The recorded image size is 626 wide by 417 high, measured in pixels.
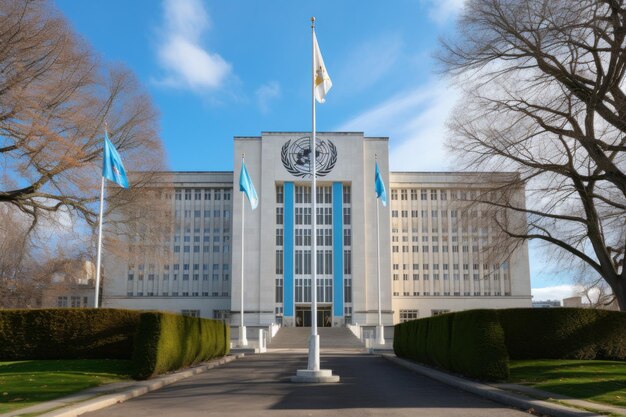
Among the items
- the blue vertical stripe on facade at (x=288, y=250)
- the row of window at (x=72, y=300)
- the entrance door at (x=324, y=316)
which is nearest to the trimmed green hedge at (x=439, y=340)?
the blue vertical stripe on facade at (x=288, y=250)

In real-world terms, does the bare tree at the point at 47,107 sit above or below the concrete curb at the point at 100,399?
above

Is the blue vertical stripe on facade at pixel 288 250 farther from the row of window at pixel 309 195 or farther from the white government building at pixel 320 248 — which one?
the row of window at pixel 309 195

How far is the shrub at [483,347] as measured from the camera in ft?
49.4

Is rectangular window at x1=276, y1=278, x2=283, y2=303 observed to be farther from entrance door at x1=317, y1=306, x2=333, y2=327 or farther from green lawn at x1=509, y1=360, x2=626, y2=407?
green lawn at x1=509, y1=360, x2=626, y2=407

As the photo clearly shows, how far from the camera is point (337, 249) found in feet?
237

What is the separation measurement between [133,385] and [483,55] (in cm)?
1477

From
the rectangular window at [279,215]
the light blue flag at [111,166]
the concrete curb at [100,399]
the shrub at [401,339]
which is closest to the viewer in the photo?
the concrete curb at [100,399]

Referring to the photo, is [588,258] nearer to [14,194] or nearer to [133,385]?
[133,385]

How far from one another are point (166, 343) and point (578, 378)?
1112 centimetres

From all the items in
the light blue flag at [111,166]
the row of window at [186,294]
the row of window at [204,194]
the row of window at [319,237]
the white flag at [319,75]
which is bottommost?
the row of window at [186,294]

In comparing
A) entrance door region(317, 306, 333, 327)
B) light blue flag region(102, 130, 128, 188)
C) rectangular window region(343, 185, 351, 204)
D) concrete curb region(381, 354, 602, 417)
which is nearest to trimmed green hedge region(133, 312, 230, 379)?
light blue flag region(102, 130, 128, 188)

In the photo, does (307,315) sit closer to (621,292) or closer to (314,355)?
(621,292)

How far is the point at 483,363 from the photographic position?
15.2 m

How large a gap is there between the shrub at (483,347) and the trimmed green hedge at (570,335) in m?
3.40
